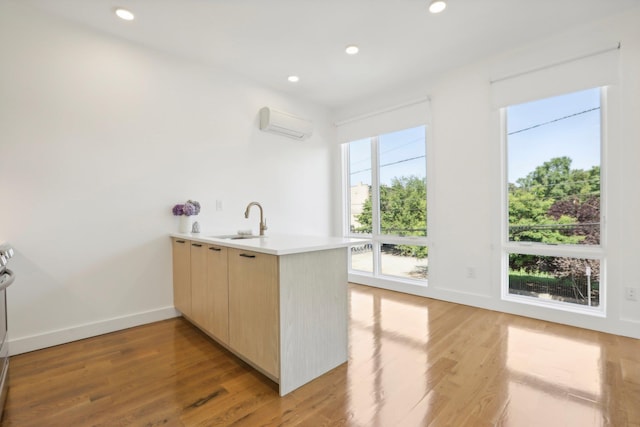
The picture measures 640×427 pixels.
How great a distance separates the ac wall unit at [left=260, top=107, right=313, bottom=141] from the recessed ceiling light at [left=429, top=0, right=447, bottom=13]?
201 centimetres

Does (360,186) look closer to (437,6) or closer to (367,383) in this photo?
(437,6)

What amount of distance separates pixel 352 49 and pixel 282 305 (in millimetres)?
2644

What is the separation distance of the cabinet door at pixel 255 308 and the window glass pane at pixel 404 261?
259 cm

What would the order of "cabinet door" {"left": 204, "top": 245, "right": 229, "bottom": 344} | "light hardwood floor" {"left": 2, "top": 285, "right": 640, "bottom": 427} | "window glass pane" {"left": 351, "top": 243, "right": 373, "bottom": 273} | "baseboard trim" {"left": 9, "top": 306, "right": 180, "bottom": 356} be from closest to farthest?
"light hardwood floor" {"left": 2, "top": 285, "right": 640, "bottom": 427} → "cabinet door" {"left": 204, "top": 245, "right": 229, "bottom": 344} → "baseboard trim" {"left": 9, "top": 306, "right": 180, "bottom": 356} → "window glass pane" {"left": 351, "top": 243, "right": 373, "bottom": 273}

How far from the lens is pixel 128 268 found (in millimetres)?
2705

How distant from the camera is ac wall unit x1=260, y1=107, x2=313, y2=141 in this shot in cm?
360

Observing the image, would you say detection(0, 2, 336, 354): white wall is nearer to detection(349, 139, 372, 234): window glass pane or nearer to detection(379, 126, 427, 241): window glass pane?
detection(349, 139, 372, 234): window glass pane

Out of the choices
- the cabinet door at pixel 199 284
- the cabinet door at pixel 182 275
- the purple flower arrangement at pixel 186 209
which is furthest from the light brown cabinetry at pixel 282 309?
the purple flower arrangement at pixel 186 209

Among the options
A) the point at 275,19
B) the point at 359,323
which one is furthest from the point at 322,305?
the point at 275,19

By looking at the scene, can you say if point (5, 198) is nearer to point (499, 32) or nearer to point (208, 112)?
point (208, 112)

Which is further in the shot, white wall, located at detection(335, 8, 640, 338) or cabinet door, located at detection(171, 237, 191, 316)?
cabinet door, located at detection(171, 237, 191, 316)

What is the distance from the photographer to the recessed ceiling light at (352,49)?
9.48 ft

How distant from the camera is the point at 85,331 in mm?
2469

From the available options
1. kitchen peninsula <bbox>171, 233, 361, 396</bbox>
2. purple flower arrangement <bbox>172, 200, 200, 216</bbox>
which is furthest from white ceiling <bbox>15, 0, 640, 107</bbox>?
kitchen peninsula <bbox>171, 233, 361, 396</bbox>
